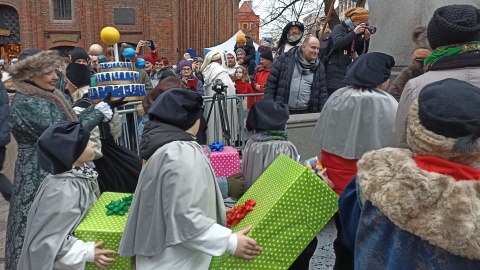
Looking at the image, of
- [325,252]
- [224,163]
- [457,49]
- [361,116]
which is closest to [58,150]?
[361,116]

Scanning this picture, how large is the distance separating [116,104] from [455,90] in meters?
2.99

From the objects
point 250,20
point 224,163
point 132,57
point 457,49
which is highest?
point 250,20

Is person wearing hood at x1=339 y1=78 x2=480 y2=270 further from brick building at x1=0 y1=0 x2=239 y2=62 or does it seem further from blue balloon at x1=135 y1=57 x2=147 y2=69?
brick building at x1=0 y1=0 x2=239 y2=62

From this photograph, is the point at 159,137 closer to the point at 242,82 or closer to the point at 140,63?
the point at 140,63

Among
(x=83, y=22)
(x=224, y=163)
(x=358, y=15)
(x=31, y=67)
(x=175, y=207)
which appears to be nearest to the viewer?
(x=175, y=207)

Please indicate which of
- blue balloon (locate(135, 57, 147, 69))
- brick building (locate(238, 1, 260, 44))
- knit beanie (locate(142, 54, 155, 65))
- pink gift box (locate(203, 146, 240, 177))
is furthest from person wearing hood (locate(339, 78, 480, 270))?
brick building (locate(238, 1, 260, 44))

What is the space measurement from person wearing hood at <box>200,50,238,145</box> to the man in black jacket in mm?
1606

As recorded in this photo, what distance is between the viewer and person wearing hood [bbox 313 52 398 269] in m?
3.57

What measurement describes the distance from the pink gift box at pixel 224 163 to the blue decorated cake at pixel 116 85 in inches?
42.4

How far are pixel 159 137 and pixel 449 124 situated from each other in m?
1.45

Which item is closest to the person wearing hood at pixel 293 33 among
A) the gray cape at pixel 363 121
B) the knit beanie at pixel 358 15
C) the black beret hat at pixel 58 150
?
the knit beanie at pixel 358 15

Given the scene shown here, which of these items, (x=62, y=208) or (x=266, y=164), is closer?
(x=62, y=208)

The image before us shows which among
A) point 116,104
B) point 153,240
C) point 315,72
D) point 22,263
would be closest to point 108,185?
point 116,104

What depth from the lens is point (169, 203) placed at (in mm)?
2268
